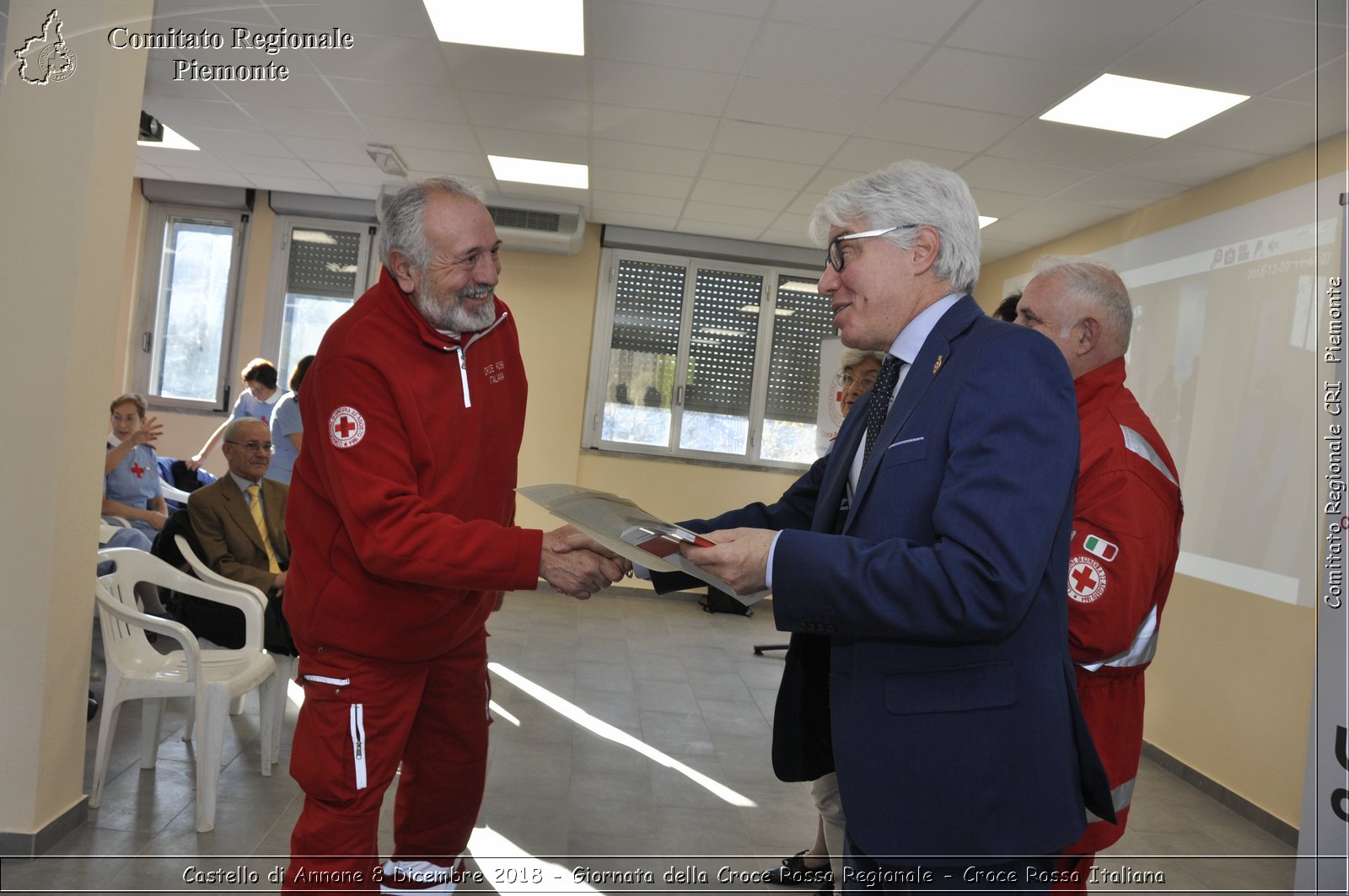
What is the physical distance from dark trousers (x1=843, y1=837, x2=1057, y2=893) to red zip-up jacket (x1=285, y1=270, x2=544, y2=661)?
0.84m

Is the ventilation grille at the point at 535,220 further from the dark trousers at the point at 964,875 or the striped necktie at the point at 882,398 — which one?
the dark trousers at the point at 964,875

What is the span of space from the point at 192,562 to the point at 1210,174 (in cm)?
543

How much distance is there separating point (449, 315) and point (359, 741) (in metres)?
0.89

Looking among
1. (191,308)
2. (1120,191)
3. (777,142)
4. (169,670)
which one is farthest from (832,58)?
(191,308)

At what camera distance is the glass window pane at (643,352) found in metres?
8.73

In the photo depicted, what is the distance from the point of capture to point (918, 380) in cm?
138

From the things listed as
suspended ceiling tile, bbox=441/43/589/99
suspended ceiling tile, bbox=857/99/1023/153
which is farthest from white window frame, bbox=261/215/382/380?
suspended ceiling tile, bbox=857/99/1023/153

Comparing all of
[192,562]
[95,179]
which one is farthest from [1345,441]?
[192,562]

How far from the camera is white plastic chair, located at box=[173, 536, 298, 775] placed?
355cm

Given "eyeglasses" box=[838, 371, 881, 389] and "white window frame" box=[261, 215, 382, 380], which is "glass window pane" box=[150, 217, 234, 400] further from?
"eyeglasses" box=[838, 371, 881, 389]

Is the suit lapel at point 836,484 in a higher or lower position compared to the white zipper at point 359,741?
higher

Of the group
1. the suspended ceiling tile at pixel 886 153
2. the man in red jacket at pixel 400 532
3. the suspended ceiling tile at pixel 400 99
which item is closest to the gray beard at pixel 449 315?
the man in red jacket at pixel 400 532

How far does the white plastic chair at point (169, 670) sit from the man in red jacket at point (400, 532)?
1.22m

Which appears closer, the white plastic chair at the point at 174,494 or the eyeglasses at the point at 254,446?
the eyeglasses at the point at 254,446
